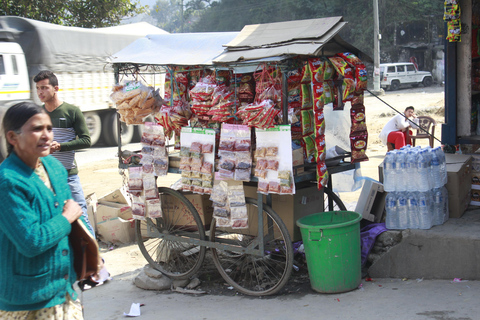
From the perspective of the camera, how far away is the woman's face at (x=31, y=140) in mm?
2371

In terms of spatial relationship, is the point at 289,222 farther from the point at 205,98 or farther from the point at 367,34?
the point at 367,34

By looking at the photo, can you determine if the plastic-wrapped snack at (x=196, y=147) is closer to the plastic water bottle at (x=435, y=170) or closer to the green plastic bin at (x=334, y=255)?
the green plastic bin at (x=334, y=255)

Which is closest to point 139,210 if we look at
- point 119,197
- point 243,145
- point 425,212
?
point 243,145

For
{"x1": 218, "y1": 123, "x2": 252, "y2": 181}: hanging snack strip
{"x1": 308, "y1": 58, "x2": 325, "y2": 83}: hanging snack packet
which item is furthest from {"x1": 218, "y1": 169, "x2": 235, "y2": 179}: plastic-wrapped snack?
{"x1": 308, "y1": 58, "x2": 325, "y2": 83}: hanging snack packet

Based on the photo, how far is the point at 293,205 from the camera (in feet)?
15.9

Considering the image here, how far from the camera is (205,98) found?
15.9 ft

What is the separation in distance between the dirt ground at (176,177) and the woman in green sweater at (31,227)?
2808mm

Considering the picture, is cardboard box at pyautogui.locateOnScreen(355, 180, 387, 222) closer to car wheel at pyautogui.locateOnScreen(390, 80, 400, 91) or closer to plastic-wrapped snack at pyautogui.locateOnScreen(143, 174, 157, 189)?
plastic-wrapped snack at pyautogui.locateOnScreen(143, 174, 157, 189)

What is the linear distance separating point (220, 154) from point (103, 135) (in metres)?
12.5

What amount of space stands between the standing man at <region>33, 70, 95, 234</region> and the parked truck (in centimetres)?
797

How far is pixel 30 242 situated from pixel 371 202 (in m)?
3.84

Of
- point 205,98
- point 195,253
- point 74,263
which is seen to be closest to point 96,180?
point 195,253

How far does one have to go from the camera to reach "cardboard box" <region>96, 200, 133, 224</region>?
260 inches

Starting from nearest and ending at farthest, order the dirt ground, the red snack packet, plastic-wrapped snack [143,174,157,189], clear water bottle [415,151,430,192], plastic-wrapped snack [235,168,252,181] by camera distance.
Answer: plastic-wrapped snack [235,168,252,181] < clear water bottle [415,151,430,192] < the red snack packet < plastic-wrapped snack [143,174,157,189] < the dirt ground
